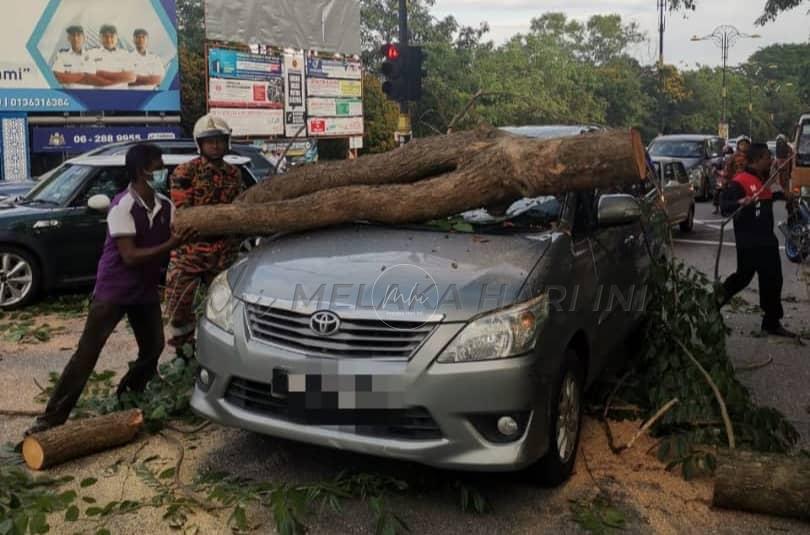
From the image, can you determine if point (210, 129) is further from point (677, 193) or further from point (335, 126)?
point (335, 126)

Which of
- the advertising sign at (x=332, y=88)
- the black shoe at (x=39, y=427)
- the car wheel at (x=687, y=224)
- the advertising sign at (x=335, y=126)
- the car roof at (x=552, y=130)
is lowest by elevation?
the black shoe at (x=39, y=427)

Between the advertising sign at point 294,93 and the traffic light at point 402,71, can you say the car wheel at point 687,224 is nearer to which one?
the traffic light at point 402,71

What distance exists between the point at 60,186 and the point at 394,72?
6.64 m

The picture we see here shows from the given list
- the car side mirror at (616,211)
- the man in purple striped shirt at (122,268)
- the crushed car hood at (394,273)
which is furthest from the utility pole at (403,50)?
the crushed car hood at (394,273)

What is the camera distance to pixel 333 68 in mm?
24156

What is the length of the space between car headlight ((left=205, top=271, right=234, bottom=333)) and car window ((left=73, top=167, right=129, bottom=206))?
5120 millimetres

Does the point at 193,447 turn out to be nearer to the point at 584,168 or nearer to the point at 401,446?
the point at 401,446

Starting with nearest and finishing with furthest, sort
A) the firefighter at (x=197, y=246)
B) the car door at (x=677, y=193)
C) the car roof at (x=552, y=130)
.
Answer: the firefighter at (x=197, y=246) → the car roof at (x=552, y=130) → the car door at (x=677, y=193)

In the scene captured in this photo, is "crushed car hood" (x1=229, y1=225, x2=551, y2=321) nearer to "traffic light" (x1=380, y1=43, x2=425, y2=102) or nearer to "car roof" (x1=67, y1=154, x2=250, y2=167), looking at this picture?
"car roof" (x1=67, y1=154, x2=250, y2=167)

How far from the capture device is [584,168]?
4.27 meters

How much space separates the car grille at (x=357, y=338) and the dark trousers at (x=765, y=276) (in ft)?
14.7

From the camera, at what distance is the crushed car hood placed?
3828mm

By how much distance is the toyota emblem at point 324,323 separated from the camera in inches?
150

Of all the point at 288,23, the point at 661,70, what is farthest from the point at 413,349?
the point at 661,70
